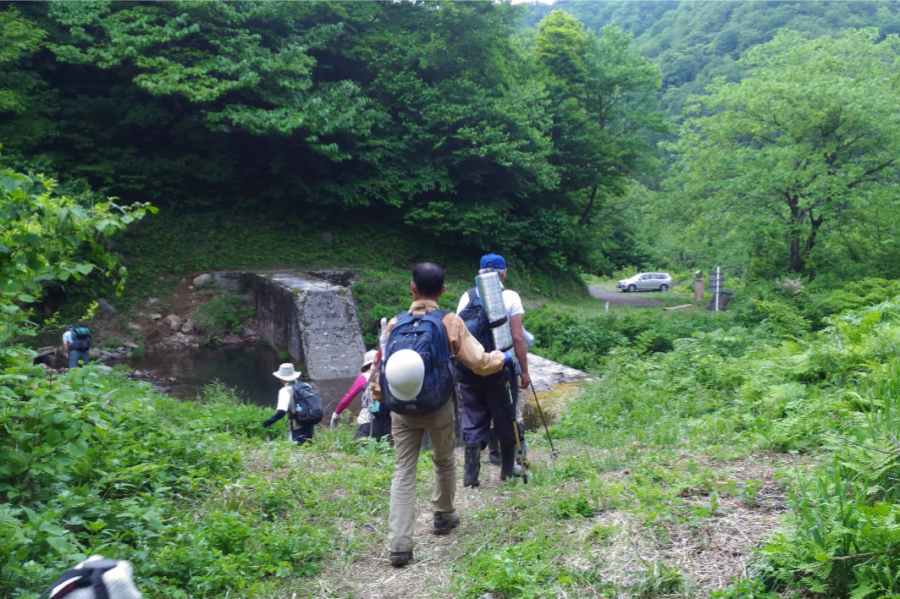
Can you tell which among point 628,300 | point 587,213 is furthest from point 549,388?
point 628,300

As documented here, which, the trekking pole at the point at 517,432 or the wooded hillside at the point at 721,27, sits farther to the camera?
the wooded hillside at the point at 721,27

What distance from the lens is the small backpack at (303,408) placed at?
6.47 metres

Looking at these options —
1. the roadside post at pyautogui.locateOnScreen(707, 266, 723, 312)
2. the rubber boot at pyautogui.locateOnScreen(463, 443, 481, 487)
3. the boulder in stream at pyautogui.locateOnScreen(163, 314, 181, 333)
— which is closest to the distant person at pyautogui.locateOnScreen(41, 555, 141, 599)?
the rubber boot at pyautogui.locateOnScreen(463, 443, 481, 487)

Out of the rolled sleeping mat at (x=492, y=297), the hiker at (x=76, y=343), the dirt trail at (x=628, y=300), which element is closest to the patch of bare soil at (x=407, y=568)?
the rolled sleeping mat at (x=492, y=297)

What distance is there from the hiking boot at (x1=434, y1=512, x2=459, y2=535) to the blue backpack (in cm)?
79

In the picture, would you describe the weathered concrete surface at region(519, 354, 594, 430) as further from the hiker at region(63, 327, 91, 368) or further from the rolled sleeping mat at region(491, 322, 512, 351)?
the hiker at region(63, 327, 91, 368)

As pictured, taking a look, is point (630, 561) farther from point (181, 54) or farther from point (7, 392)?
point (181, 54)

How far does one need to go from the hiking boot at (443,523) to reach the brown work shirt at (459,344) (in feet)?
2.92

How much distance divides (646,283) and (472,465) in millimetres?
40165

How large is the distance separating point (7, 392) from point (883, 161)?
67.3 ft

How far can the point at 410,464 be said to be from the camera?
3672mm

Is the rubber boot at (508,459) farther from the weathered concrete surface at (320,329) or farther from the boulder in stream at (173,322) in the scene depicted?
the boulder in stream at (173,322)

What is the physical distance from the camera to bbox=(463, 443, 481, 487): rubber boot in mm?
4723

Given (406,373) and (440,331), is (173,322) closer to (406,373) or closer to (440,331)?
(440,331)
